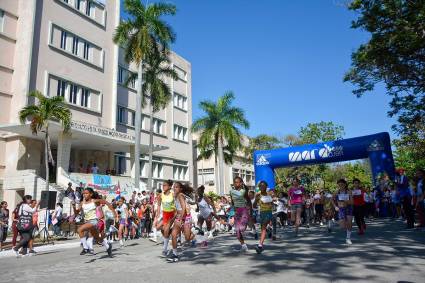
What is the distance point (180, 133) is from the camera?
1785 inches

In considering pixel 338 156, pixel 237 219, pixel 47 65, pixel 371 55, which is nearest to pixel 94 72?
pixel 47 65

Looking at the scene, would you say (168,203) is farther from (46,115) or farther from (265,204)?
(46,115)

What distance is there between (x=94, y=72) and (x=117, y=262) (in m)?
25.0

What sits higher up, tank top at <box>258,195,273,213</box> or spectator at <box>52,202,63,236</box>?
tank top at <box>258,195,273,213</box>

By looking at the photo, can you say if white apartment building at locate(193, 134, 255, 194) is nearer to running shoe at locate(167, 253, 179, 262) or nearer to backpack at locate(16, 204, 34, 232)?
backpack at locate(16, 204, 34, 232)

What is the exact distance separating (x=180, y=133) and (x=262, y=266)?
38.4 metres

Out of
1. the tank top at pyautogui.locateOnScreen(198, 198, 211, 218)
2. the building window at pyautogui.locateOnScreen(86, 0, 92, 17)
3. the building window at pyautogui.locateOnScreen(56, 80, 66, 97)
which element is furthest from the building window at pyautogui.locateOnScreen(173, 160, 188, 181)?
the tank top at pyautogui.locateOnScreen(198, 198, 211, 218)

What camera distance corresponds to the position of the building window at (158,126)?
4059cm

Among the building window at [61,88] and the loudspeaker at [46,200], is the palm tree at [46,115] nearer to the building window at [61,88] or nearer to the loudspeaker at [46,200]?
the loudspeaker at [46,200]

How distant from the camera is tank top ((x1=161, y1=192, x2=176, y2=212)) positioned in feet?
32.0

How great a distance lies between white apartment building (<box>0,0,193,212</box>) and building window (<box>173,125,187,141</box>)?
6.95m

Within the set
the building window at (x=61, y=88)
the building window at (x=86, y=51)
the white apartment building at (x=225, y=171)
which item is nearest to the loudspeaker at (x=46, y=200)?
the building window at (x=61, y=88)

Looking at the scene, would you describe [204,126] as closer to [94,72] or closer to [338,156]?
[94,72]

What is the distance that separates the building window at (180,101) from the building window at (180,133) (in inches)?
100
